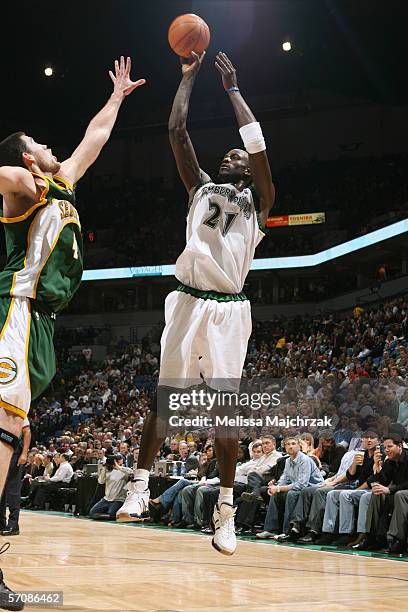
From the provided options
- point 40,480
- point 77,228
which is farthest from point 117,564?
point 40,480

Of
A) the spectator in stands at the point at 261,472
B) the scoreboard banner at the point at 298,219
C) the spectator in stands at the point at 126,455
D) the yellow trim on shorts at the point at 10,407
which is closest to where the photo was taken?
the yellow trim on shorts at the point at 10,407

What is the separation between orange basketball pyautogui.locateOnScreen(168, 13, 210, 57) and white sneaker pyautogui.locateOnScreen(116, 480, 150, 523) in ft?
8.24

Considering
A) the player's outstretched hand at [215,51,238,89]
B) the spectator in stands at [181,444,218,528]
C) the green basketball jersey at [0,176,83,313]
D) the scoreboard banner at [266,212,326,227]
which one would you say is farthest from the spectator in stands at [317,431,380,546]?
the scoreboard banner at [266,212,326,227]

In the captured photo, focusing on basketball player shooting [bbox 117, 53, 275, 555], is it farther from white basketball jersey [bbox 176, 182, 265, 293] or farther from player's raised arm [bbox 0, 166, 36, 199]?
player's raised arm [bbox 0, 166, 36, 199]

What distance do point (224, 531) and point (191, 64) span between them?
2.69 metres

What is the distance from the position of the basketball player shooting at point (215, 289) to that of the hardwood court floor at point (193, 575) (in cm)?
70

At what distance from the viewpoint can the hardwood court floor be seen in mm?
4785

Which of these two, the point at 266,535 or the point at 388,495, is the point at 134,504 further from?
A: the point at 266,535

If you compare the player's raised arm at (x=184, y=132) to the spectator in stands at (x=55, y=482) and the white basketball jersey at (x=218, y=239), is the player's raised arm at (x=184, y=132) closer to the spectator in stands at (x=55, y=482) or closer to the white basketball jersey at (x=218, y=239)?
the white basketball jersey at (x=218, y=239)

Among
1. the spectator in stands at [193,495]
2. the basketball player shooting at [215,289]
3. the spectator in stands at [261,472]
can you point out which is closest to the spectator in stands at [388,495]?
the spectator in stands at [261,472]

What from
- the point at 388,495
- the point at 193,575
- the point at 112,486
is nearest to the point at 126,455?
the point at 112,486

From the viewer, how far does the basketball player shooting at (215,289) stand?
4484mm

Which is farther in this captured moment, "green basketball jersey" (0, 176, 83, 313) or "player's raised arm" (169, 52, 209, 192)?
"player's raised arm" (169, 52, 209, 192)

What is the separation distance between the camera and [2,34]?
2077cm
